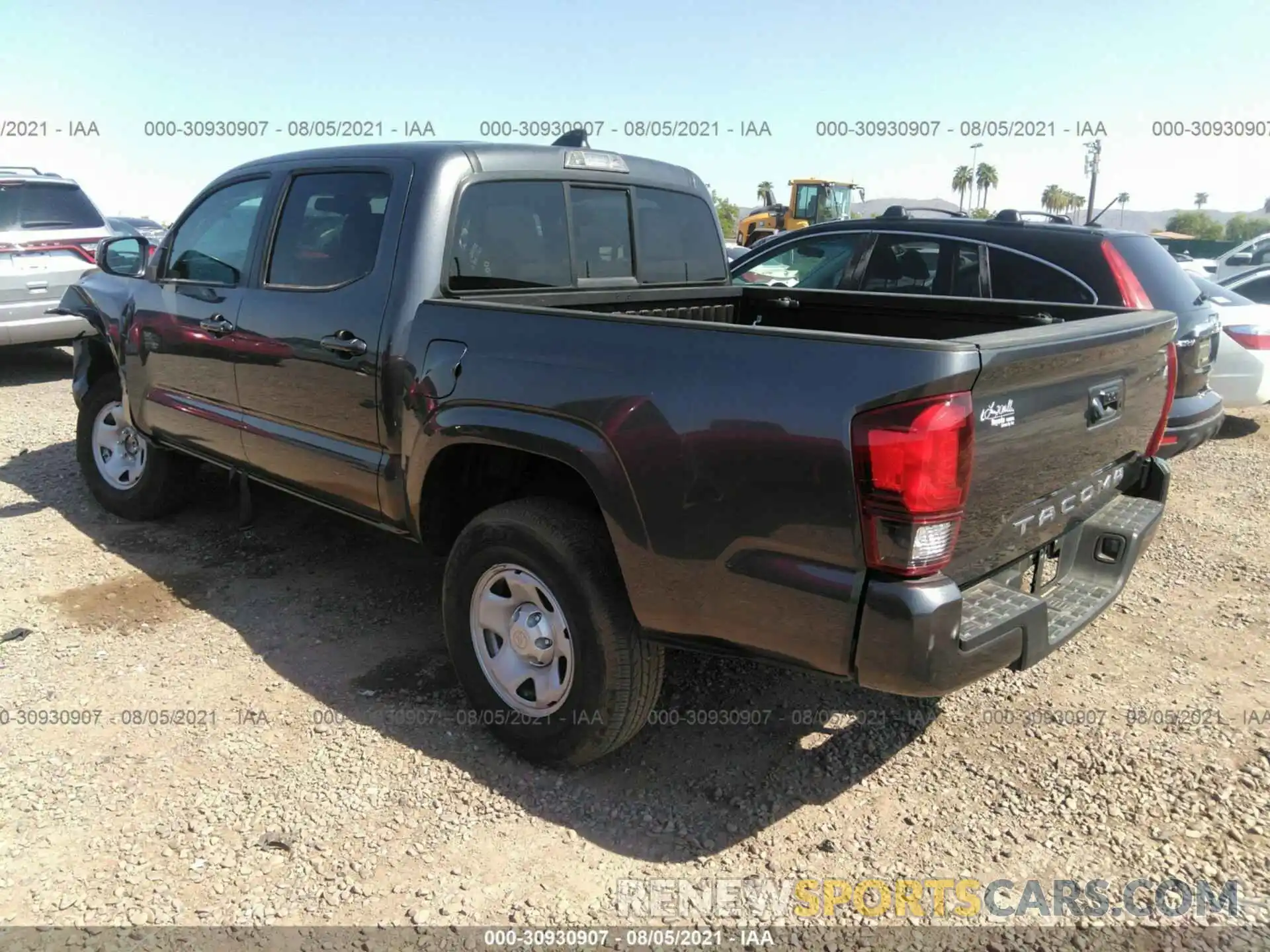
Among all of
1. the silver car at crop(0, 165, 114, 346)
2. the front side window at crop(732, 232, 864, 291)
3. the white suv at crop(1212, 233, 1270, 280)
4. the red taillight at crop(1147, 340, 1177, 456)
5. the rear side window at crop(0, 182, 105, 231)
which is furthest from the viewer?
the white suv at crop(1212, 233, 1270, 280)

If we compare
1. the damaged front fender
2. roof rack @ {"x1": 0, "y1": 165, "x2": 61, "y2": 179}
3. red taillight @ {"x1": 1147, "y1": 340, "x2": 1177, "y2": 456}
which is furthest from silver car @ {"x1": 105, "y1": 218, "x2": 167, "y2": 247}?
red taillight @ {"x1": 1147, "y1": 340, "x2": 1177, "y2": 456}

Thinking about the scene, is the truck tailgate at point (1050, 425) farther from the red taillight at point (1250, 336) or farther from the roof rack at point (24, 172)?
the roof rack at point (24, 172)

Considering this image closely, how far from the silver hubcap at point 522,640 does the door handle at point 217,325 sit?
191 centimetres

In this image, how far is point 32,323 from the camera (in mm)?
8516

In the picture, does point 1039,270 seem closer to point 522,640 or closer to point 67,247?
point 522,640

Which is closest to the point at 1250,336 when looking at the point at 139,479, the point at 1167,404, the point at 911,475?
the point at 1167,404

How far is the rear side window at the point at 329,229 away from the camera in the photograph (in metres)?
3.43

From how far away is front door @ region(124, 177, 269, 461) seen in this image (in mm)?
4043

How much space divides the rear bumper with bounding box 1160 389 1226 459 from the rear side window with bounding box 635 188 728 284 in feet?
9.05

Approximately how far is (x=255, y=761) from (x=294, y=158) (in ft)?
8.26

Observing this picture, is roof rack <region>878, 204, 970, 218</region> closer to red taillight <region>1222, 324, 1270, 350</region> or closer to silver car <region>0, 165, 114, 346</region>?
red taillight <region>1222, 324, 1270, 350</region>

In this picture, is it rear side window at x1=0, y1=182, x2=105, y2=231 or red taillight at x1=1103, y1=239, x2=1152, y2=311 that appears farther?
rear side window at x1=0, y1=182, x2=105, y2=231

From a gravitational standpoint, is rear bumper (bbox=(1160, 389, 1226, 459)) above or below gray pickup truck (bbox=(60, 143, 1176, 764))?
below

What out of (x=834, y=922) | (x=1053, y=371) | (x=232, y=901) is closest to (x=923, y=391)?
(x=1053, y=371)
